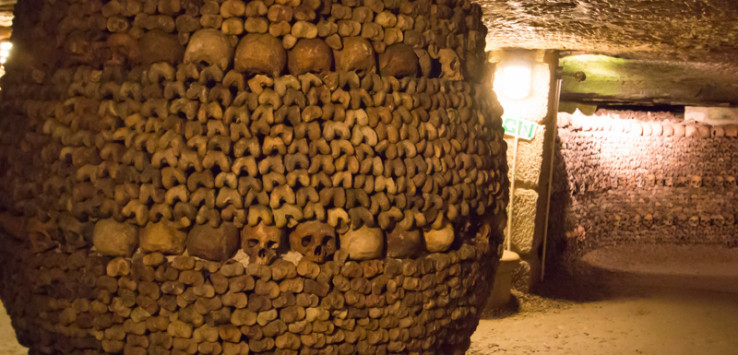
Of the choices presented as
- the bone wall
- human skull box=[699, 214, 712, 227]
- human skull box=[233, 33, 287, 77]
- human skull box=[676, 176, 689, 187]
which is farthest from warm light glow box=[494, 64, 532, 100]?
human skull box=[699, 214, 712, 227]

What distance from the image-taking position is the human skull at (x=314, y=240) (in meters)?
1.75

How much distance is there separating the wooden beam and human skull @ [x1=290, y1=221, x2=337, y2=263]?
3.94 meters

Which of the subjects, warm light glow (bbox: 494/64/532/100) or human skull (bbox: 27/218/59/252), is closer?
human skull (bbox: 27/218/59/252)

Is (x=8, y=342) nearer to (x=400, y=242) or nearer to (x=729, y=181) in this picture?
(x=400, y=242)

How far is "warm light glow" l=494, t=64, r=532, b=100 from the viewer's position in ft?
16.1

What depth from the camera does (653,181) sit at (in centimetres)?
785

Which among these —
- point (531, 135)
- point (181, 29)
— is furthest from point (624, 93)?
point (181, 29)

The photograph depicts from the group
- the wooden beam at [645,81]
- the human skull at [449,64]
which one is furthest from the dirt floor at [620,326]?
the human skull at [449,64]

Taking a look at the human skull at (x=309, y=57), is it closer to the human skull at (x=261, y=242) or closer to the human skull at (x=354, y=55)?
the human skull at (x=354, y=55)

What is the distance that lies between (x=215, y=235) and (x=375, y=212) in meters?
0.46

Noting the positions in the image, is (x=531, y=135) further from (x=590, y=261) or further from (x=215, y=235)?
(x=215, y=235)

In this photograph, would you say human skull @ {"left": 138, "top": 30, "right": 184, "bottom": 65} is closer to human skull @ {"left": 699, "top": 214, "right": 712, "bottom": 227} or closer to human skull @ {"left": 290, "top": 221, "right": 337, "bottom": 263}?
human skull @ {"left": 290, "top": 221, "right": 337, "bottom": 263}

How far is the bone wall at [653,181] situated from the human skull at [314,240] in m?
5.42

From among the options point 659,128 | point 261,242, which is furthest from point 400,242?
point 659,128
